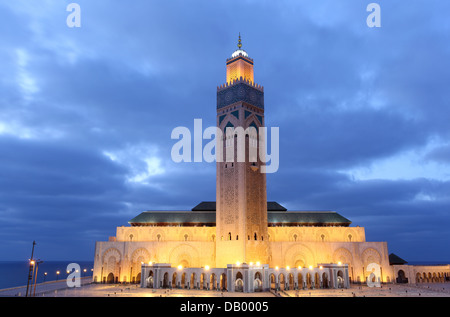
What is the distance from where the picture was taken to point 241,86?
163 ft

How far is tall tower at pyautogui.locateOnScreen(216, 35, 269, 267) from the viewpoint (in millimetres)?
45875

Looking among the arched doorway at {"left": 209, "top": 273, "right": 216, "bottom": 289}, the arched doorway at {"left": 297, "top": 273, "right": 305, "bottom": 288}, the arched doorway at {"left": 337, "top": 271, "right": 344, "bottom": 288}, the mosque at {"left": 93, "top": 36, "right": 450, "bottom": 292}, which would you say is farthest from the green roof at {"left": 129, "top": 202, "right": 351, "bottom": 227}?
the arched doorway at {"left": 209, "top": 273, "right": 216, "bottom": 289}

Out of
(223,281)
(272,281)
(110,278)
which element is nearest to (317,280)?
(272,281)

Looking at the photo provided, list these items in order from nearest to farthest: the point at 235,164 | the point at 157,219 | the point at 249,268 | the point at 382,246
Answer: the point at 249,268 < the point at 235,164 < the point at 382,246 < the point at 157,219

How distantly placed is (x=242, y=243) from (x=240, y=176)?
875 cm

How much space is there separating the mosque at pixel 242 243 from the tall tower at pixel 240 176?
13 cm

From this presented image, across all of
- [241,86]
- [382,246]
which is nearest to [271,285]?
[382,246]

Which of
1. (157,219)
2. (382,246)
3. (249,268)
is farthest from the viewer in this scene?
(157,219)

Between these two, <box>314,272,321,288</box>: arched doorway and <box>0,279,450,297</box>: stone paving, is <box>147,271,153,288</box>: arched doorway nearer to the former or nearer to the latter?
<box>0,279,450,297</box>: stone paving

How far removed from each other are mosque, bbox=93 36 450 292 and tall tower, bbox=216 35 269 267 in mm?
132
